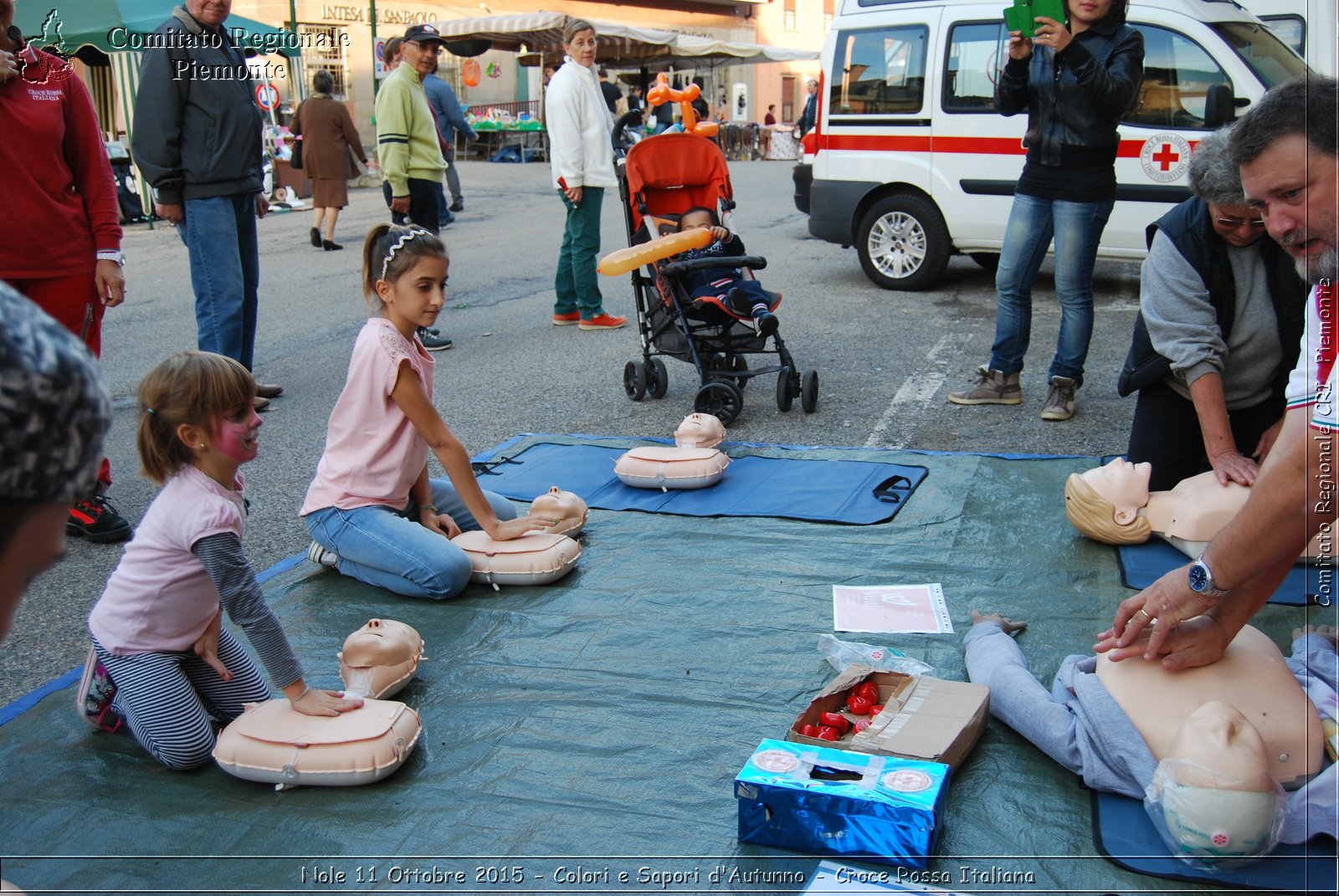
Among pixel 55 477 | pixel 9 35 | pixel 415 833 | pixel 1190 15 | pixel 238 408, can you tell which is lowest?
pixel 415 833

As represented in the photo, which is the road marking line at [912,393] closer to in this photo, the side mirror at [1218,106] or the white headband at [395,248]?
the side mirror at [1218,106]

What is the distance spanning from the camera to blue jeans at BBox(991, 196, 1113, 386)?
523 centimetres

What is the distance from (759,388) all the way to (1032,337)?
7.21 feet

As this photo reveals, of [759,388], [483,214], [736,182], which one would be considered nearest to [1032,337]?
[759,388]

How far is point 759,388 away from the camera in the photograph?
6.25m

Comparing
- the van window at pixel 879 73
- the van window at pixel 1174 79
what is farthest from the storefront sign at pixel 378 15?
the van window at pixel 1174 79

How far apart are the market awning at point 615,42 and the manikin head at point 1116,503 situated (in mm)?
21183

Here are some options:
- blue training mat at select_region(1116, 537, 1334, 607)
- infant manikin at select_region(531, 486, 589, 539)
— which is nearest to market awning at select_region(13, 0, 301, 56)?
infant manikin at select_region(531, 486, 589, 539)

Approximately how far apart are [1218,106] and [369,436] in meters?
5.88

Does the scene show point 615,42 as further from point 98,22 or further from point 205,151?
point 205,151

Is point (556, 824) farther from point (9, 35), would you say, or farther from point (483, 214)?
point (483, 214)

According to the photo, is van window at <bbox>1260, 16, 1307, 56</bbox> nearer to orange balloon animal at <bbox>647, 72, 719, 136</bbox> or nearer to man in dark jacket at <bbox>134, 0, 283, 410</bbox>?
orange balloon animal at <bbox>647, 72, 719, 136</bbox>

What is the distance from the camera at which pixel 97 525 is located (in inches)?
160

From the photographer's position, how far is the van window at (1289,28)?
827cm
